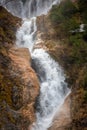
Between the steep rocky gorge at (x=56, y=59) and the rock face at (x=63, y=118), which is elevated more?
the steep rocky gorge at (x=56, y=59)

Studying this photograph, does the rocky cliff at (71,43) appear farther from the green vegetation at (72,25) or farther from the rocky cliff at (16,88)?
the rocky cliff at (16,88)

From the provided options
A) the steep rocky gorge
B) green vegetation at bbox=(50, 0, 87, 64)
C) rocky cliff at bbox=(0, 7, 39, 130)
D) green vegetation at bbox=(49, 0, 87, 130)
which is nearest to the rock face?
the steep rocky gorge

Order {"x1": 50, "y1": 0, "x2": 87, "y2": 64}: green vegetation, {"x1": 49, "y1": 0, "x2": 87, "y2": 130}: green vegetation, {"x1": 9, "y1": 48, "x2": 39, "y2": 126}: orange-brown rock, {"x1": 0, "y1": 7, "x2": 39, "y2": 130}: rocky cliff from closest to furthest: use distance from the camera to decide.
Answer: {"x1": 0, "y1": 7, "x2": 39, "y2": 130}: rocky cliff
{"x1": 49, "y1": 0, "x2": 87, "y2": 130}: green vegetation
{"x1": 9, "y1": 48, "x2": 39, "y2": 126}: orange-brown rock
{"x1": 50, "y1": 0, "x2": 87, "y2": 64}: green vegetation

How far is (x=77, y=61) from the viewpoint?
23844 mm

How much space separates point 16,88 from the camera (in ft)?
68.1

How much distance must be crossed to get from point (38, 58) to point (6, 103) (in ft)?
21.7

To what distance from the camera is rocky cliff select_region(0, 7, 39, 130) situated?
18672mm

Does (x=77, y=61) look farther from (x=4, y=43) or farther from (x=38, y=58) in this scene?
(x=4, y=43)

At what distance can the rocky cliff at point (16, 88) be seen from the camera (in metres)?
18.7

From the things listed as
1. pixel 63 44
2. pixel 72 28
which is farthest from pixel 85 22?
pixel 63 44

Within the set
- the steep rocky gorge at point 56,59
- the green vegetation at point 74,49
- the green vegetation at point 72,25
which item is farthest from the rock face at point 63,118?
the green vegetation at point 72,25

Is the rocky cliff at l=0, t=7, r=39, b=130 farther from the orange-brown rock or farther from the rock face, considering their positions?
the rock face

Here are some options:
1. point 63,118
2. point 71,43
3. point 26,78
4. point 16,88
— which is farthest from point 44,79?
point 63,118

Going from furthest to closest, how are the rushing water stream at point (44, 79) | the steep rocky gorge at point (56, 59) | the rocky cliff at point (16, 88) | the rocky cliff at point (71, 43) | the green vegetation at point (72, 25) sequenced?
the green vegetation at point (72, 25) → the rushing water stream at point (44, 79) → the rocky cliff at point (71, 43) → the steep rocky gorge at point (56, 59) → the rocky cliff at point (16, 88)
